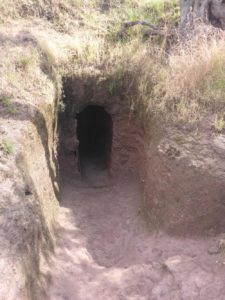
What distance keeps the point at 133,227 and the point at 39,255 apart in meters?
2.25

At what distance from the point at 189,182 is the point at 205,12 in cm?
426

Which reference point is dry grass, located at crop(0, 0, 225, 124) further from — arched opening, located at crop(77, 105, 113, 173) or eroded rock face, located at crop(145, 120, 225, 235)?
arched opening, located at crop(77, 105, 113, 173)

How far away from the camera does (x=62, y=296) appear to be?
16.3ft

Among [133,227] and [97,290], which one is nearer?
[97,290]

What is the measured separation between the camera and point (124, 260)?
6.21 metres

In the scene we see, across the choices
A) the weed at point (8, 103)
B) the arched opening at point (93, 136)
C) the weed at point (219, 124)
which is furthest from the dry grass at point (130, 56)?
the arched opening at point (93, 136)

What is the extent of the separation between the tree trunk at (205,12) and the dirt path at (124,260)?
3.99 metres

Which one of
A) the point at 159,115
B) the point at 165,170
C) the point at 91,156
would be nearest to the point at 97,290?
the point at 165,170

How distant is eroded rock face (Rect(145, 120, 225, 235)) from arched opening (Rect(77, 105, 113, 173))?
123 inches

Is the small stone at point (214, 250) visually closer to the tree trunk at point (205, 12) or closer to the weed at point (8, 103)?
the weed at point (8, 103)

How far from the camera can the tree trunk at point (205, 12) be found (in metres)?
8.48

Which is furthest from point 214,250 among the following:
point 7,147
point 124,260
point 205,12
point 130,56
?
point 205,12

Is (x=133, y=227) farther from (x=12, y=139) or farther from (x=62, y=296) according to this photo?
(x=12, y=139)

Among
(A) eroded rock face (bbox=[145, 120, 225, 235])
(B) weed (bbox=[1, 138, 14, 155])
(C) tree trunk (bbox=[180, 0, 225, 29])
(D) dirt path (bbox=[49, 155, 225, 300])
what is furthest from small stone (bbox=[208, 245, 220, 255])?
(C) tree trunk (bbox=[180, 0, 225, 29])
